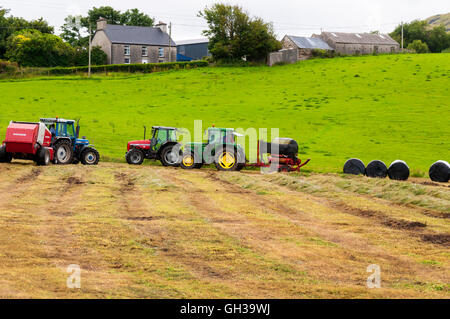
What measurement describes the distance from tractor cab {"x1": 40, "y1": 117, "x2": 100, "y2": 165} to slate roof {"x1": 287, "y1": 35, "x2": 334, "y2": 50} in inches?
2034

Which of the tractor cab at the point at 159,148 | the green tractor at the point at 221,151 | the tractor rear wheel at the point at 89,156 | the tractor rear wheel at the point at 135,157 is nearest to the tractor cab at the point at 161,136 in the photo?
the tractor cab at the point at 159,148

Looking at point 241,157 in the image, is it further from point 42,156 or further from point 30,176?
point 30,176

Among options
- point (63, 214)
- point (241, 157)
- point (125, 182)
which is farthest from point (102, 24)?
point (63, 214)

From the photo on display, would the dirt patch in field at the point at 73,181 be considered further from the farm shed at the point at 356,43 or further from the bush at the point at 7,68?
the farm shed at the point at 356,43

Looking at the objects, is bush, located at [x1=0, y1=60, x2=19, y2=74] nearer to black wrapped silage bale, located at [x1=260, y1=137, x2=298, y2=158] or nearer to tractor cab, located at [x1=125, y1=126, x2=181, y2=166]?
tractor cab, located at [x1=125, y1=126, x2=181, y2=166]

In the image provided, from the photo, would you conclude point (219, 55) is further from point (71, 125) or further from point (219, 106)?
point (71, 125)

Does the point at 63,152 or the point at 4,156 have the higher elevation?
the point at 63,152

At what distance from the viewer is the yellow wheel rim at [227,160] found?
26.9 metres

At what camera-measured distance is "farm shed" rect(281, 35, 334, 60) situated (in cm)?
7362

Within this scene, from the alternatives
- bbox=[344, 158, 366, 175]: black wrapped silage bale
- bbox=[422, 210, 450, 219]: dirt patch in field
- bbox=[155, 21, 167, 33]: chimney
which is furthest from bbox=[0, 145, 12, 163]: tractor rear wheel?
bbox=[155, 21, 167, 33]: chimney

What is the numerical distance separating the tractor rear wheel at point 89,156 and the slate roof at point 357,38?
2374 inches

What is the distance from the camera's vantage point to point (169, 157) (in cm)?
2850

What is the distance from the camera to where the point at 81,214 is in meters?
14.7

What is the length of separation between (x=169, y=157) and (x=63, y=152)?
5.30 metres
